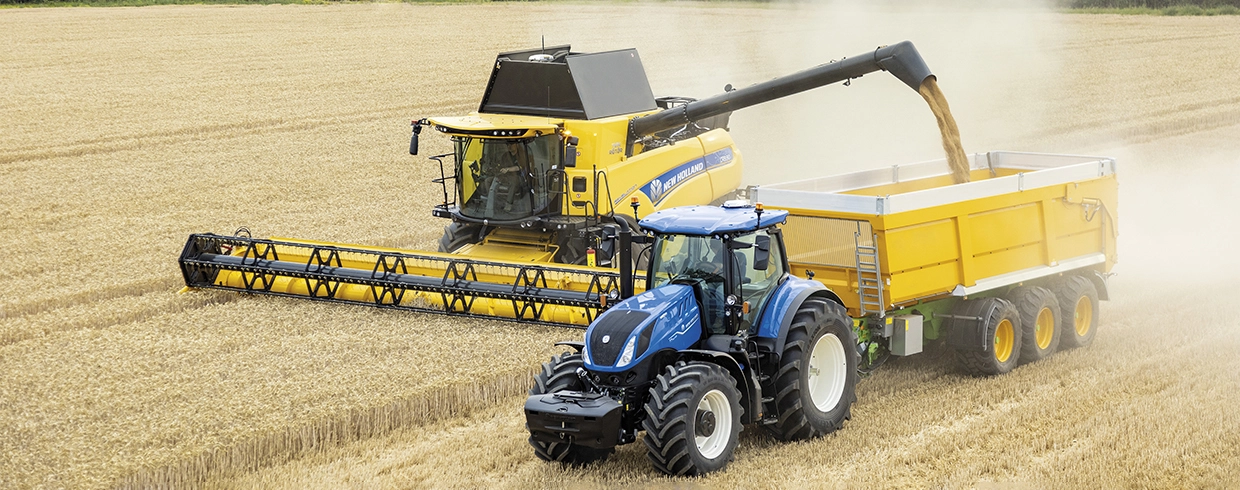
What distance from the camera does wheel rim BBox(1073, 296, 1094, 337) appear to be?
1039cm

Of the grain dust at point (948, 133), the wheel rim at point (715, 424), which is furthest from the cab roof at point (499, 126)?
the wheel rim at point (715, 424)

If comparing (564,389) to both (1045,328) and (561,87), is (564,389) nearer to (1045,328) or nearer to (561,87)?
(1045,328)

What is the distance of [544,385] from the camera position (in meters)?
7.48

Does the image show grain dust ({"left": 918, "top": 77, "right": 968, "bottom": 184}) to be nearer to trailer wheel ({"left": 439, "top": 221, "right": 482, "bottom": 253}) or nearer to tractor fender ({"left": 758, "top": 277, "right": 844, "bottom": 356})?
tractor fender ({"left": 758, "top": 277, "right": 844, "bottom": 356})

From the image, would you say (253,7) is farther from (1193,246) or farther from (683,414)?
(683,414)

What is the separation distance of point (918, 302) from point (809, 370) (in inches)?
71.3

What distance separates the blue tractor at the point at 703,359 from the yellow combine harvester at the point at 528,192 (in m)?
3.37

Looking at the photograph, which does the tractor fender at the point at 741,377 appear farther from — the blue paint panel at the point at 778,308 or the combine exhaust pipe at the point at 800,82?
the combine exhaust pipe at the point at 800,82

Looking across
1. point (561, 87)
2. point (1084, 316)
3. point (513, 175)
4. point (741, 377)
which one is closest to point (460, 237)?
point (513, 175)

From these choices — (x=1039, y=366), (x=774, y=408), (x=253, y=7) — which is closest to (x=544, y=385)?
(x=774, y=408)

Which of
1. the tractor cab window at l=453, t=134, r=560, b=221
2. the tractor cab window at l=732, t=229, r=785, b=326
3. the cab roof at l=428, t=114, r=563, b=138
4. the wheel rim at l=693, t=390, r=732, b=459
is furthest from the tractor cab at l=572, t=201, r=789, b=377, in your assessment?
the tractor cab window at l=453, t=134, r=560, b=221

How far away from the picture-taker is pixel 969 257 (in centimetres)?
941

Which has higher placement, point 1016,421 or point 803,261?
point 803,261

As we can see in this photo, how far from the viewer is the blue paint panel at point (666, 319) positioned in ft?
23.6
